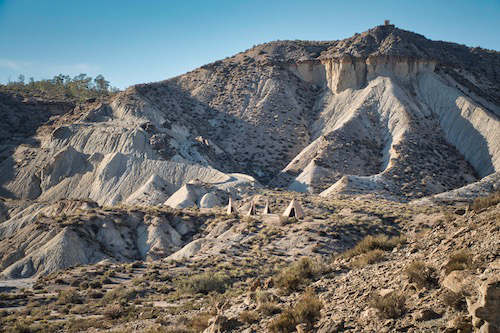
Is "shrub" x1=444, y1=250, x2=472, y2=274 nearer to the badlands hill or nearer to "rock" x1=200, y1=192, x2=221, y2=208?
the badlands hill

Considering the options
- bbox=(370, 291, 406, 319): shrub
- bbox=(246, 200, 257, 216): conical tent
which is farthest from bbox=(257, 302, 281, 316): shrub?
bbox=(246, 200, 257, 216): conical tent

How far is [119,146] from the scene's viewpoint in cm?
5956

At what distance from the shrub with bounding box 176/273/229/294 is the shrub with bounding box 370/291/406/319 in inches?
466

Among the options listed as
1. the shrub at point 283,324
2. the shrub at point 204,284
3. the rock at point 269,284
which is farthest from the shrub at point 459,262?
the shrub at point 204,284

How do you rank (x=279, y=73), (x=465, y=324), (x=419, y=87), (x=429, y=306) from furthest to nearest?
(x=279, y=73) < (x=419, y=87) < (x=429, y=306) < (x=465, y=324)

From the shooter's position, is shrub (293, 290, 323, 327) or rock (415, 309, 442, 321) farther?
shrub (293, 290, 323, 327)

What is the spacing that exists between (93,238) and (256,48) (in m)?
64.7

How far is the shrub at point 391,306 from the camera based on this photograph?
8891 millimetres

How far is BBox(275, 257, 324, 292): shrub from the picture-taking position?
43.4ft

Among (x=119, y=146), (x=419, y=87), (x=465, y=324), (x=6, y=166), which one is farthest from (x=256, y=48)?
(x=465, y=324)

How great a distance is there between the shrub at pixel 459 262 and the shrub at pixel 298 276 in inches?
189

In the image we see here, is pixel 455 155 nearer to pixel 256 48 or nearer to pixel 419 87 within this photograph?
pixel 419 87

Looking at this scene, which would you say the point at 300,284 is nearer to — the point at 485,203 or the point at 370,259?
the point at 370,259

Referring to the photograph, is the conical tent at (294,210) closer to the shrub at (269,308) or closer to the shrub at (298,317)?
the shrub at (269,308)
